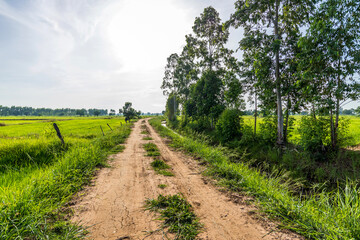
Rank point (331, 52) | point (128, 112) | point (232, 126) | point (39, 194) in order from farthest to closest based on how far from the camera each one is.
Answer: point (128, 112) < point (232, 126) < point (331, 52) < point (39, 194)

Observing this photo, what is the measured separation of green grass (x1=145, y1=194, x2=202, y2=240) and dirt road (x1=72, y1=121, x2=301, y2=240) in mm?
147

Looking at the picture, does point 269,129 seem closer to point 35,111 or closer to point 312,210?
point 312,210

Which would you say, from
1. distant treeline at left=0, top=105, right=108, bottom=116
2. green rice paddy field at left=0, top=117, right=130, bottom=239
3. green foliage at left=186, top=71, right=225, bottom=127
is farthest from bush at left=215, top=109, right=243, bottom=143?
distant treeline at left=0, top=105, right=108, bottom=116

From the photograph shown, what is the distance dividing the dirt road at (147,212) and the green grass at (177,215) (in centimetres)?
15

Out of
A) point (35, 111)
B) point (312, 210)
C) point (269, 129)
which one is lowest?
Result: point (312, 210)

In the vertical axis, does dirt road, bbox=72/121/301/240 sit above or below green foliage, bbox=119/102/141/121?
below

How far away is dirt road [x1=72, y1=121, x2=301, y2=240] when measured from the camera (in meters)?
2.57

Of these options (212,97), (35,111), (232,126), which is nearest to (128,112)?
(212,97)

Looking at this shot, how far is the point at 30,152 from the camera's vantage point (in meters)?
6.82

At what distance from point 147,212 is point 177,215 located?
27.2 inches

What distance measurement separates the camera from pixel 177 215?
9.66 feet

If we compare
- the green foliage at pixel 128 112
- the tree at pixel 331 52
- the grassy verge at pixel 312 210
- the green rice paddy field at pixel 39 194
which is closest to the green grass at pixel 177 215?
the green rice paddy field at pixel 39 194

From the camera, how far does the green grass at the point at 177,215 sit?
257cm

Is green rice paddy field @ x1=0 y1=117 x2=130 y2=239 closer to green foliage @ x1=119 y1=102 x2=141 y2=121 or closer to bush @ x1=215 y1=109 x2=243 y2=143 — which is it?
bush @ x1=215 y1=109 x2=243 y2=143
